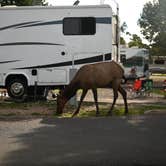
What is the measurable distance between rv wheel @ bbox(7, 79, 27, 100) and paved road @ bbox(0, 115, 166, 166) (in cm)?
584

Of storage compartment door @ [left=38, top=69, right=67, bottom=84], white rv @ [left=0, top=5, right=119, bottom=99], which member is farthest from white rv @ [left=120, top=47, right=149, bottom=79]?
storage compartment door @ [left=38, top=69, right=67, bottom=84]

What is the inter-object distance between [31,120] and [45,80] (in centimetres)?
569

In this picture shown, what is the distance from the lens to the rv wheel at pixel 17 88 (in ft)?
63.9

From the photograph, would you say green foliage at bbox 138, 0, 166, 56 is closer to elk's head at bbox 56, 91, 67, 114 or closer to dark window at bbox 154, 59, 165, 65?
dark window at bbox 154, 59, 165, 65

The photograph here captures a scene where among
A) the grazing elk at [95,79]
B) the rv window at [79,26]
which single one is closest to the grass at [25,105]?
the grazing elk at [95,79]

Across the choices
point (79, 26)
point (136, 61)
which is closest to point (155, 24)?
point (136, 61)

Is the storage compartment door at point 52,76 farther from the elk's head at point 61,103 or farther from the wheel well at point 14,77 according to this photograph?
the elk's head at point 61,103

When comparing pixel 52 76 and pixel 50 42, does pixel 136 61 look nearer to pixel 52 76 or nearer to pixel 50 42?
pixel 52 76

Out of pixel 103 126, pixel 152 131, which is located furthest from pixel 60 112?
pixel 152 131

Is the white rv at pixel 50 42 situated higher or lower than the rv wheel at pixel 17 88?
higher

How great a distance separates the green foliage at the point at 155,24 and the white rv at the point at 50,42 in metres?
31.5

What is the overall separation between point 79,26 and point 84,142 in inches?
367

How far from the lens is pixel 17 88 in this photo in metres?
19.5

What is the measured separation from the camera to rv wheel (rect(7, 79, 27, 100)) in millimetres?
19469
